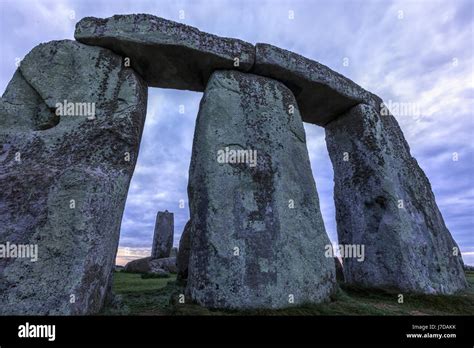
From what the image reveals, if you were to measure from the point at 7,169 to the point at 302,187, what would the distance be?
369cm

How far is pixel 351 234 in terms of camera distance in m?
5.73

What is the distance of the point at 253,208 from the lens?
4082 millimetres

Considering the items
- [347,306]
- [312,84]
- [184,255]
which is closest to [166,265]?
→ [184,255]

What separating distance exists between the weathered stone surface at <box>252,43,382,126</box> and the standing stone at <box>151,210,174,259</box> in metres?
10.9

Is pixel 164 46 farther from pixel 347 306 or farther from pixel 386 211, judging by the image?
pixel 386 211

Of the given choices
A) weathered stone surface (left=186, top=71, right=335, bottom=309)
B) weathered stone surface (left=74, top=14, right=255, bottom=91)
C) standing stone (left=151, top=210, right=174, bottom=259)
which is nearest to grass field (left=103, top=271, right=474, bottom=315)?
weathered stone surface (left=186, top=71, right=335, bottom=309)

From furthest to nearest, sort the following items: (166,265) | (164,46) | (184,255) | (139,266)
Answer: (166,265) < (139,266) < (184,255) < (164,46)

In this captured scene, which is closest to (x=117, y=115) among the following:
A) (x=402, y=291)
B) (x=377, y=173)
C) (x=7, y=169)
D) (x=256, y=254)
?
A: (x=7, y=169)

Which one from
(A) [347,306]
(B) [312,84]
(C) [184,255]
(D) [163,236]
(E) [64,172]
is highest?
(B) [312,84]

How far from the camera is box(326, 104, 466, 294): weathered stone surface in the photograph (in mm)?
5004

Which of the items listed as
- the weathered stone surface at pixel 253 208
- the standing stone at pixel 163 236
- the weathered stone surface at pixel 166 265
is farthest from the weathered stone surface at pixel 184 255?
the standing stone at pixel 163 236

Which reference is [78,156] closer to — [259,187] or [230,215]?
[230,215]

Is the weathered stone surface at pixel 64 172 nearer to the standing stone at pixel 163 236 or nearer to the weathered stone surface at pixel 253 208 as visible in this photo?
the weathered stone surface at pixel 253 208

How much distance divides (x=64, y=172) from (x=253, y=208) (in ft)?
7.38
